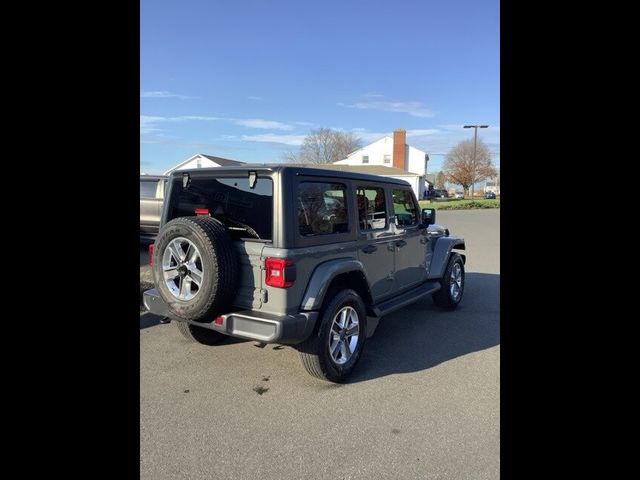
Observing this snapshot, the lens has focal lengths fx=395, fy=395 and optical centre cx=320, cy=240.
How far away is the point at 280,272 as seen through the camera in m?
3.18

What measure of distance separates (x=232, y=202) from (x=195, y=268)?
2.44ft

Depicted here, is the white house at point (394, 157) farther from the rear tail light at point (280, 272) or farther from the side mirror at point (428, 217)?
the rear tail light at point (280, 272)

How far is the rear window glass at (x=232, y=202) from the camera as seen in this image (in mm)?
3530

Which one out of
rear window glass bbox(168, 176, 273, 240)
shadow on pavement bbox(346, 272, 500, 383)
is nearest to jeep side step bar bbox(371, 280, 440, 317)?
shadow on pavement bbox(346, 272, 500, 383)

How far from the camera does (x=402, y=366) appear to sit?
3.97 meters

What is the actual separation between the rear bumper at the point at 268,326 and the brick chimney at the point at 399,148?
177 ft

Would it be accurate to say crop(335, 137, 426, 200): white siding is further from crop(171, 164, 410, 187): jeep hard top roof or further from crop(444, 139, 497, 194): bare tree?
crop(171, 164, 410, 187): jeep hard top roof

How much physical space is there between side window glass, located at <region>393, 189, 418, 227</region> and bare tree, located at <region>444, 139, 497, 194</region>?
58.2m

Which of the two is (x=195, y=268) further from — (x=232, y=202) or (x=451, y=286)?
(x=451, y=286)
